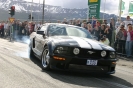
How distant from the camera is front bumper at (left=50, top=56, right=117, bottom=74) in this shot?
7.24 m

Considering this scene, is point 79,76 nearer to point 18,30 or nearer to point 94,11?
point 94,11

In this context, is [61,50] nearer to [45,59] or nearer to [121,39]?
[45,59]

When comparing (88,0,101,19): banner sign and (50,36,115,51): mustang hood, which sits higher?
(88,0,101,19): banner sign

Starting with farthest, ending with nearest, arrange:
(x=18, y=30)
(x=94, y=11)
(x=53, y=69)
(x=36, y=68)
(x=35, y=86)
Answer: (x=18, y=30) < (x=94, y=11) < (x=36, y=68) < (x=53, y=69) < (x=35, y=86)

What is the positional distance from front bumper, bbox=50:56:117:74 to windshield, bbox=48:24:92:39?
1.52 m

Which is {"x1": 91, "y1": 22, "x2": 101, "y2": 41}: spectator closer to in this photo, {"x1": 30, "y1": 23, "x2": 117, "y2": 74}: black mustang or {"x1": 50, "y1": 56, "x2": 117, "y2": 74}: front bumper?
{"x1": 30, "y1": 23, "x2": 117, "y2": 74}: black mustang

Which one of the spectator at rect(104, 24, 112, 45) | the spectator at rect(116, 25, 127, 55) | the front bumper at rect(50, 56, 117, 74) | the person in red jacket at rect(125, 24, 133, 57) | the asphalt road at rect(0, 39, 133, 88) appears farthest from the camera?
the spectator at rect(104, 24, 112, 45)

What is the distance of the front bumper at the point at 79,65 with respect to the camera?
724 cm

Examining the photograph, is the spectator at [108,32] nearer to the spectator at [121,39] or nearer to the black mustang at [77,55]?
the spectator at [121,39]

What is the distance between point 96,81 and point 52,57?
135 cm

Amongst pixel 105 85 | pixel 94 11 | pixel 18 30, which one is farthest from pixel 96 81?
pixel 18 30

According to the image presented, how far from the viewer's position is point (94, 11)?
18.7 m

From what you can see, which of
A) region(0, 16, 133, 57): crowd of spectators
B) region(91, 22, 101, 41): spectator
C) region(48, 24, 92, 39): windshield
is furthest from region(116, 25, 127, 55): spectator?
region(48, 24, 92, 39): windshield

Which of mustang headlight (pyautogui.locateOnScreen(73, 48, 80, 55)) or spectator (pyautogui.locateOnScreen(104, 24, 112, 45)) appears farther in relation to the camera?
spectator (pyautogui.locateOnScreen(104, 24, 112, 45))
